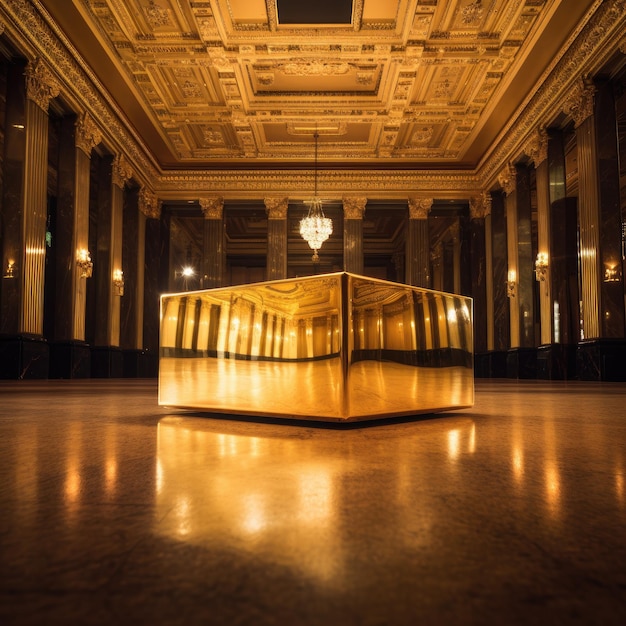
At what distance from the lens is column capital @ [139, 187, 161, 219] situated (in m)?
13.8

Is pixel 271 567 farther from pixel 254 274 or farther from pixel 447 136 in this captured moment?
pixel 254 274

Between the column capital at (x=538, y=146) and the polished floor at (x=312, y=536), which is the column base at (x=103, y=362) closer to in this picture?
the column capital at (x=538, y=146)

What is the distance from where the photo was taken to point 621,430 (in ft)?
4.90

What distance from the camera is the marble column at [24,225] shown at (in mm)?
7848

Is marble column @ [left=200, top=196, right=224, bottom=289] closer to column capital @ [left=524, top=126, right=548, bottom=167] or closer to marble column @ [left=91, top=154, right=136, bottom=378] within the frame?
marble column @ [left=91, top=154, right=136, bottom=378]

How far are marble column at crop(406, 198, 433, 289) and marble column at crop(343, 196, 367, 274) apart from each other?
1329 millimetres

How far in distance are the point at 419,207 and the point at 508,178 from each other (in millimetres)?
2610

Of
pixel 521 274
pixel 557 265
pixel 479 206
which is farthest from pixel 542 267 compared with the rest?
pixel 479 206

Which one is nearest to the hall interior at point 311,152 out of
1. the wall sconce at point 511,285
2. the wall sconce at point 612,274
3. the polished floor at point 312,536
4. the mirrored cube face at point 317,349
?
the wall sconce at point 612,274

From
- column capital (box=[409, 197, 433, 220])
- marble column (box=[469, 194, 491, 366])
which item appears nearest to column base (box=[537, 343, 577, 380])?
marble column (box=[469, 194, 491, 366])

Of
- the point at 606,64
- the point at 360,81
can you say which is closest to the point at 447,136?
the point at 360,81

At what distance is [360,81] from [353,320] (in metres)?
11.1

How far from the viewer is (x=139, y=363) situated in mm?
13164

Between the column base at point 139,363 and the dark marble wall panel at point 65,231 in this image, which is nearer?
the dark marble wall panel at point 65,231
